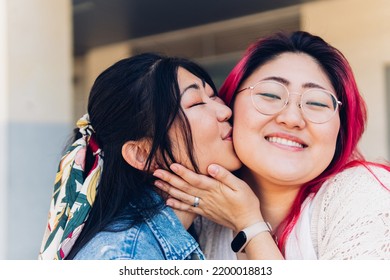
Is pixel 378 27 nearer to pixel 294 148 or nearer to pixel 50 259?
pixel 294 148

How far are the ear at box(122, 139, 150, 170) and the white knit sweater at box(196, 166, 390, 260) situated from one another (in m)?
0.59

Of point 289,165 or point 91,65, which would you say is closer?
point 289,165

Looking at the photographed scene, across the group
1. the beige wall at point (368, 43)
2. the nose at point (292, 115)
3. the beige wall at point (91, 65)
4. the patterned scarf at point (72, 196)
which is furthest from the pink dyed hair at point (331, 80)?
the beige wall at point (91, 65)

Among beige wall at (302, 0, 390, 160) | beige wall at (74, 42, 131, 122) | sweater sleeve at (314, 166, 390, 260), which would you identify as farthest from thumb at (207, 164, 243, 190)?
beige wall at (74, 42, 131, 122)

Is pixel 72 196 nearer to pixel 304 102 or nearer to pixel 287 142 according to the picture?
pixel 287 142

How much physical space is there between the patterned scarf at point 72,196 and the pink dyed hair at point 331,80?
61 centimetres

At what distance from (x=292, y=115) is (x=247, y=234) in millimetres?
443

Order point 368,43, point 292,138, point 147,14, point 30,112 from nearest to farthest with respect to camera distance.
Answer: point 292,138 < point 30,112 < point 368,43 < point 147,14

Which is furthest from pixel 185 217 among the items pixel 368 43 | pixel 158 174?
pixel 368 43

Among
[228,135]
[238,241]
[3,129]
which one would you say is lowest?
[3,129]

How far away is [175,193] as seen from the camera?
198cm

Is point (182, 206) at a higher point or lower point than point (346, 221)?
lower
